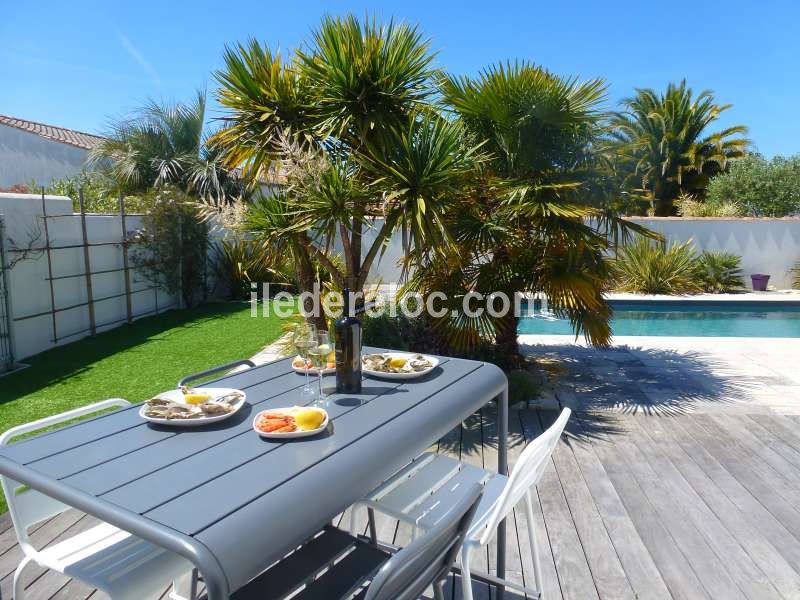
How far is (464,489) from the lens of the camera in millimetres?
2166

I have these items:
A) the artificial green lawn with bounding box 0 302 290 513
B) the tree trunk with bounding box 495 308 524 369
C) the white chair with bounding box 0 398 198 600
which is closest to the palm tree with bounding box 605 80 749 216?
the artificial green lawn with bounding box 0 302 290 513

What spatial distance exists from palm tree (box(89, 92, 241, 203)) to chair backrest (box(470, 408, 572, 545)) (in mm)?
11451

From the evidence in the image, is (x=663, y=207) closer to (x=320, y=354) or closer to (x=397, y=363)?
(x=397, y=363)

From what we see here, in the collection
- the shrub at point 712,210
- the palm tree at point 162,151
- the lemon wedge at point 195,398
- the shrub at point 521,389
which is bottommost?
the shrub at point 521,389

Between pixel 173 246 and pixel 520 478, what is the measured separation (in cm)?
881

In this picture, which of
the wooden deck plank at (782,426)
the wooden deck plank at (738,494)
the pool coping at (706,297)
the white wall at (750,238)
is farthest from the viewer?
the white wall at (750,238)

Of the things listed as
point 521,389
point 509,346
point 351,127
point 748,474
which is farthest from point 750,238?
point 351,127

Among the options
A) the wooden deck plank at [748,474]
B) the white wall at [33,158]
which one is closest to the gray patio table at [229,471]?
the wooden deck plank at [748,474]

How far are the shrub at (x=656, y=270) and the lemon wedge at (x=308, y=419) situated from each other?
10158mm

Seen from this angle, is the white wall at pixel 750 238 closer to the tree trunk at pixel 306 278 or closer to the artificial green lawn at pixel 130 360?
the artificial green lawn at pixel 130 360

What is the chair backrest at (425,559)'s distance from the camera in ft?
3.79

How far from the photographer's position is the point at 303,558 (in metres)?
1.75

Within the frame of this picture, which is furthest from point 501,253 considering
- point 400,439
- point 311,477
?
point 311,477

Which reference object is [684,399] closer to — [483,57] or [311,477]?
[483,57]
